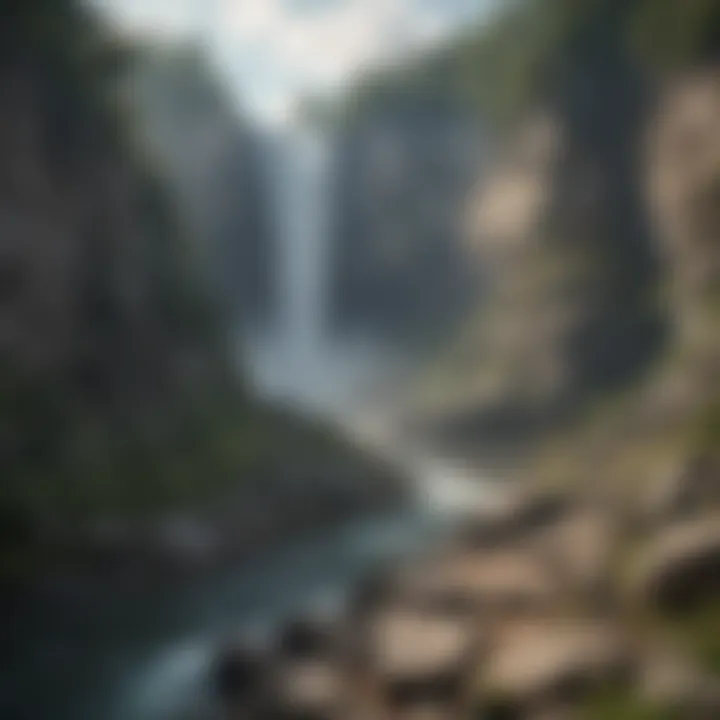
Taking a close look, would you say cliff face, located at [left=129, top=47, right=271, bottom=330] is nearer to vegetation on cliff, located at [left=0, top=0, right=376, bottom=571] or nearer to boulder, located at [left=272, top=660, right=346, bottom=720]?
vegetation on cliff, located at [left=0, top=0, right=376, bottom=571]

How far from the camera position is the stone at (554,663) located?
207 inches

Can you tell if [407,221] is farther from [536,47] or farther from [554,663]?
[554,663]

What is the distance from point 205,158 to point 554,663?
5.11m

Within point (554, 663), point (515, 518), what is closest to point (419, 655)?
point (554, 663)

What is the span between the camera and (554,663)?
5363 millimetres

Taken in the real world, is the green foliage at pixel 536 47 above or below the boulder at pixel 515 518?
above

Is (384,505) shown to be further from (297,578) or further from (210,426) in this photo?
(210,426)

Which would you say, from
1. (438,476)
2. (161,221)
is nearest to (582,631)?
(438,476)

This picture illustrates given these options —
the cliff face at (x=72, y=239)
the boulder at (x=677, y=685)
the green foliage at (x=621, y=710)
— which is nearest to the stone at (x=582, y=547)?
the boulder at (x=677, y=685)

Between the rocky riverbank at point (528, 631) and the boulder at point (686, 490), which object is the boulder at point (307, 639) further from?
the boulder at point (686, 490)

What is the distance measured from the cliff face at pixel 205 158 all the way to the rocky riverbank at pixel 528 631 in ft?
10.6

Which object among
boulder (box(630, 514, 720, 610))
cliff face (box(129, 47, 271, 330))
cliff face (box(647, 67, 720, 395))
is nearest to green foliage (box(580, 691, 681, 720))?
boulder (box(630, 514, 720, 610))

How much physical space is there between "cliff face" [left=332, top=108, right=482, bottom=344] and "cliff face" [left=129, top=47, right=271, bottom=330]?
83cm

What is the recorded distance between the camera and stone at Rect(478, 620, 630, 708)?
527cm
